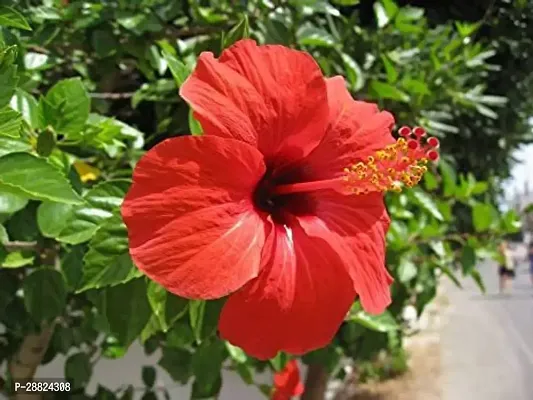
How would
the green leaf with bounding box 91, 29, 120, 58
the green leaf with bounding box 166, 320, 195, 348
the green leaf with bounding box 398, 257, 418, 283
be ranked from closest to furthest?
the green leaf with bounding box 166, 320, 195, 348
the green leaf with bounding box 91, 29, 120, 58
the green leaf with bounding box 398, 257, 418, 283

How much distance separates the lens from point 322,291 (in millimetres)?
647

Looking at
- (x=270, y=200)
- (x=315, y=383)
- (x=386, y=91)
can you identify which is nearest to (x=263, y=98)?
(x=270, y=200)

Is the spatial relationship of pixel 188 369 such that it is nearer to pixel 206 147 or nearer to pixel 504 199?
pixel 206 147

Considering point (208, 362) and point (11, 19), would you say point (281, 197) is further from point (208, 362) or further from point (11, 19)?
point (208, 362)

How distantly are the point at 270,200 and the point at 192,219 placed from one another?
0.13 m

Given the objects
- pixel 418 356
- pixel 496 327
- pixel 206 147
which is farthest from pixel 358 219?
pixel 496 327

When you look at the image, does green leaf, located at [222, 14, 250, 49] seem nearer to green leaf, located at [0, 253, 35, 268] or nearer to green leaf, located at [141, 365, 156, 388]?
green leaf, located at [0, 253, 35, 268]

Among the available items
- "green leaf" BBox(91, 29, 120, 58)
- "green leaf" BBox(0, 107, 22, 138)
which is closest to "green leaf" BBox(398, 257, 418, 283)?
"green leaf" BBox(91, 29, 120, 58)

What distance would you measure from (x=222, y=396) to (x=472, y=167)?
116 cm

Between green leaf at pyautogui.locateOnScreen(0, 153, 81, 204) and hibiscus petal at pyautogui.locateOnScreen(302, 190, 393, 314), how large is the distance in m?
0.21

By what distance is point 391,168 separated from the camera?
70 cm

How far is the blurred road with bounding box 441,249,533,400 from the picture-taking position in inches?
192

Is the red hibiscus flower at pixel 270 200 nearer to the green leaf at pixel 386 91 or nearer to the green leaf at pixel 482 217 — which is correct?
the green leaf at pixel 386 91

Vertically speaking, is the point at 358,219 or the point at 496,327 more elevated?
the point at 358,219
